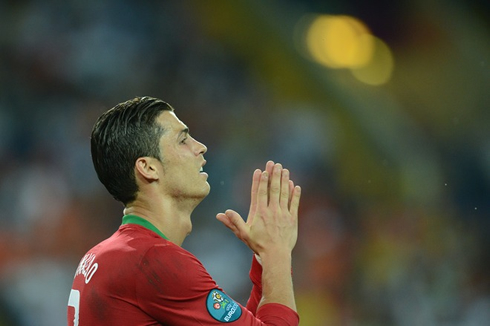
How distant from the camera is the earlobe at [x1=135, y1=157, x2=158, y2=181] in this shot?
2.16 metres

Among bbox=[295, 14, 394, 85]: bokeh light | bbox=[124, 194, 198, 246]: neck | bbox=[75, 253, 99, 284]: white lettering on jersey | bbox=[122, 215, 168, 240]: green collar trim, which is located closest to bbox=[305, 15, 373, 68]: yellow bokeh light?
bbox=[295, 14, 394, 85]: bokeh light

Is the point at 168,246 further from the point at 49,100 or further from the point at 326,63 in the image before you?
the point at 326,63

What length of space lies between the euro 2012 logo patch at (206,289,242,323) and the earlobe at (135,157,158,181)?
1.48ft

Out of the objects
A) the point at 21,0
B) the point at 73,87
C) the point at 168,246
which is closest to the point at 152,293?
the point at 168,246

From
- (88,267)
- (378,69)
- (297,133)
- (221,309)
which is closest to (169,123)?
(88,267)

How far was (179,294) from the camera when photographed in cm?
189

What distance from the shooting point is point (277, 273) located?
2.07 meters

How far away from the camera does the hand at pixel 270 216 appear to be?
2143mm

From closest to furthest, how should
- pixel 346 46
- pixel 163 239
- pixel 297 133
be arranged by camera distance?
pixel 163 239
pixel 297 133
pixel 346 46

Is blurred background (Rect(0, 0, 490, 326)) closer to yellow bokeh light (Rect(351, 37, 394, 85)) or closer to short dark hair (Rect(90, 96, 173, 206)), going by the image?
yellow bokeh light (Rect(351, 37, 394, 85))

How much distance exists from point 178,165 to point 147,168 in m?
0.11

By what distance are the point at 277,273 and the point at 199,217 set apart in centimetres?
366

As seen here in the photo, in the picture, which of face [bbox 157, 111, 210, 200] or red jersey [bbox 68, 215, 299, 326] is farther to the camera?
face [bbox 157, 111, 210, 200]

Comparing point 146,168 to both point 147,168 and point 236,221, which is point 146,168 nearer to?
point 147,168
